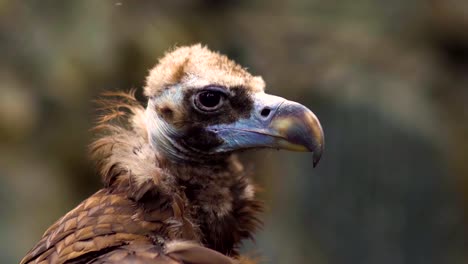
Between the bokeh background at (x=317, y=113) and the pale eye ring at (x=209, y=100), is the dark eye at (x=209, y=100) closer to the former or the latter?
the pale eye ring at (x=209, y=100)

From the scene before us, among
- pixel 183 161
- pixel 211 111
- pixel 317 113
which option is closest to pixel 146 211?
pixel 183 161

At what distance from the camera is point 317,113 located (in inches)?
277

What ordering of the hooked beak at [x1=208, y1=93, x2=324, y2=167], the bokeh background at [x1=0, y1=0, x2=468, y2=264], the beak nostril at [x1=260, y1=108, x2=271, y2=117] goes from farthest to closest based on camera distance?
the bokeh background at [x1=0, y1=0, x2=468, y2=264] → the beak nostril at [x1=260, y1=108, x2=271, y2=117] → the hooked beak at [x1=208, y1=93, x2=324, y2=167]

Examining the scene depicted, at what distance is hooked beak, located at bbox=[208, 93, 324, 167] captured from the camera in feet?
9.20

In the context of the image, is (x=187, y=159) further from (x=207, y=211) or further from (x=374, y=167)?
(x=374, y=167)

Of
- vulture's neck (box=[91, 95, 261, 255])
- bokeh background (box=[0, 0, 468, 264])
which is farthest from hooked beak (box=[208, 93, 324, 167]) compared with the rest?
bokeh background (box=[0, 0, 468, 264])

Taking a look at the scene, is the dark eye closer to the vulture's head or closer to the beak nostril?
the vulture's head

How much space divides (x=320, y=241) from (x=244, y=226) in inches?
156

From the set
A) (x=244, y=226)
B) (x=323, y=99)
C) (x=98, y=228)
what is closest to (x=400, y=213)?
(x=323, y=99)

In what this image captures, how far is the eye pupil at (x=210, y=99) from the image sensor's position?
296 centimetres

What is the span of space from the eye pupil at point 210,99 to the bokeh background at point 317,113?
11.4 ft

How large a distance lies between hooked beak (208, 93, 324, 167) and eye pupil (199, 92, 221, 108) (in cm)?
8

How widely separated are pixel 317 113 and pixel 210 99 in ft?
13.6

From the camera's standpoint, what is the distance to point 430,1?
7.97 meters
